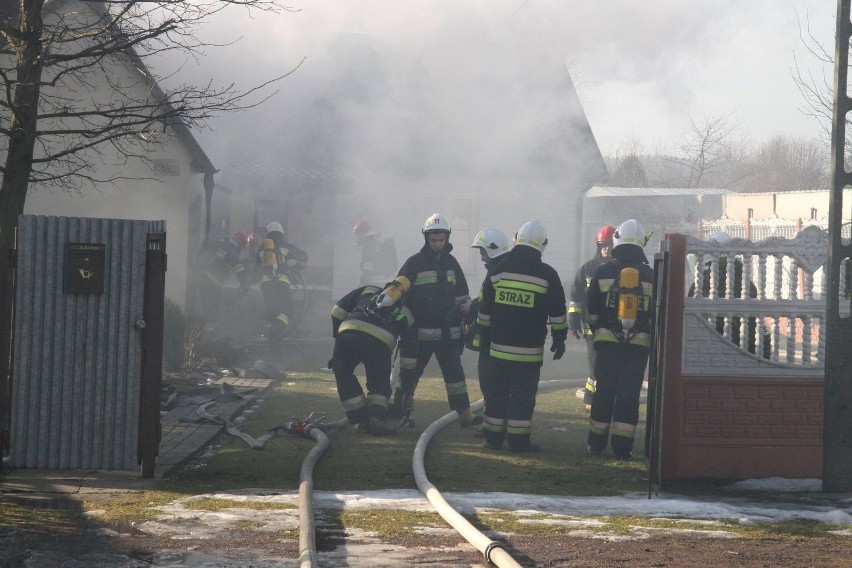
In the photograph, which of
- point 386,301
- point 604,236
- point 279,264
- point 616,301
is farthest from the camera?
point 279,264

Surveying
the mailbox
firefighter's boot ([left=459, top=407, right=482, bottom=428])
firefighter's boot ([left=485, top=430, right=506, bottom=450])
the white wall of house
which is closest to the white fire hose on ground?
firefighter's boot ([left=485, top=430, right=506, bottom=450])

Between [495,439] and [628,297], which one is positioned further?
[495,439]

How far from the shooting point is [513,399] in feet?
28.7

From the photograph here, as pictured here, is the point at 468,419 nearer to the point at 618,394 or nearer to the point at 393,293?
the point at 393,293

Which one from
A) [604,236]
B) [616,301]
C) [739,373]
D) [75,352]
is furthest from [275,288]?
[739,373]

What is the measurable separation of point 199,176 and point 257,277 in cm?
343

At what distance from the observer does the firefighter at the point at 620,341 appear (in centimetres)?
852

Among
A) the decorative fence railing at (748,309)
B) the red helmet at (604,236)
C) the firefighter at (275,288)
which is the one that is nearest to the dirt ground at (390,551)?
the decorative fence railing at (748,309)

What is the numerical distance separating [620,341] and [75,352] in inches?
164

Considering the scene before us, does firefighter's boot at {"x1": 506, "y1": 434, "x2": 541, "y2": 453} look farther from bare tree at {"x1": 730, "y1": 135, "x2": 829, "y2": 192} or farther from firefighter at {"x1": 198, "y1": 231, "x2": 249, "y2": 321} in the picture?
bare tree at {"x1": 730, "y1": 135, "x2": 829, "y2": 192}

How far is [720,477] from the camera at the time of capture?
25.0ft

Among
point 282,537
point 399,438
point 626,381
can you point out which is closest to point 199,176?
point 399,438

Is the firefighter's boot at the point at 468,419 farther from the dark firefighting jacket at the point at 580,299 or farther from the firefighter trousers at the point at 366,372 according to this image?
the dark firefighting jacket at the point at 580,299

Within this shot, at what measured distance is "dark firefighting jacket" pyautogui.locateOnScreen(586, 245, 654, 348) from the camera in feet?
28.2
